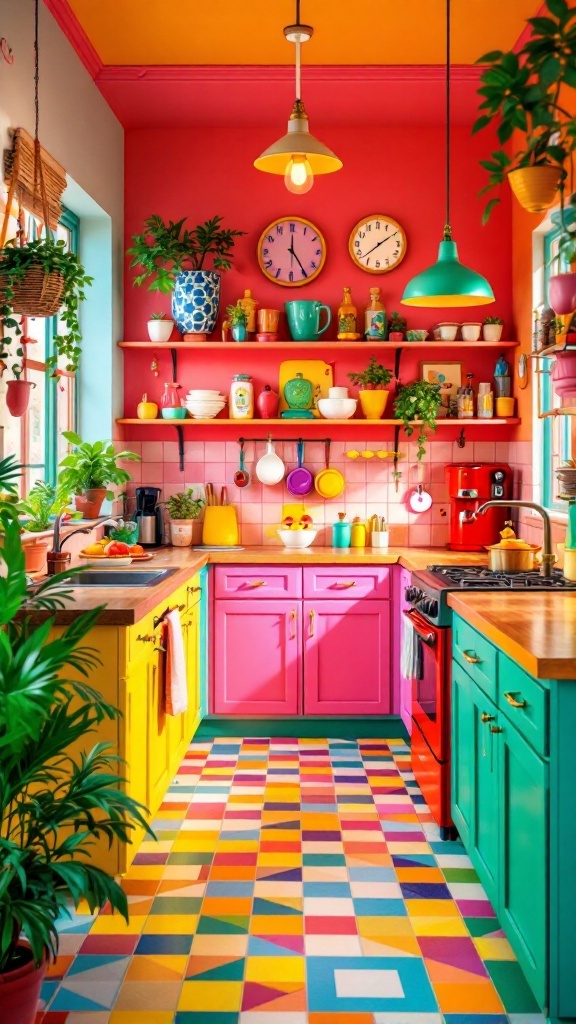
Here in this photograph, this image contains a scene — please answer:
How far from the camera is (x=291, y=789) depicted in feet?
13.4

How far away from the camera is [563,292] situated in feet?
9.30

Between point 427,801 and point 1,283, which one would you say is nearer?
point 1,283

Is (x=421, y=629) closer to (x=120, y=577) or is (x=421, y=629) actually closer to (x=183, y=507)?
(x=120, y=577)

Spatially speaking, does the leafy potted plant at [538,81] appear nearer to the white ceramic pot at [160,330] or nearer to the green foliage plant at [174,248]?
the green foliage plant at [174,248]

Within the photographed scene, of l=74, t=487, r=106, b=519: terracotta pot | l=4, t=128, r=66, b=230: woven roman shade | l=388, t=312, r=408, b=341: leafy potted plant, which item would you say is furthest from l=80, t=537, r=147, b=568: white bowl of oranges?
l=388, t=312, r=408, b=341: leafy potted plant

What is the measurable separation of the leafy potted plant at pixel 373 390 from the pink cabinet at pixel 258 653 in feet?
3.70

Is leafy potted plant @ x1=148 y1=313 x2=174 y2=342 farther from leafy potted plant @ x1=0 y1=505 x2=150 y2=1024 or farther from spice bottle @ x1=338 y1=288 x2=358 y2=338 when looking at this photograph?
leafy potted plant @ x1=0 y1=505 x2=150 y2=1024

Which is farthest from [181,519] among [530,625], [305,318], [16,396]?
[530,625]

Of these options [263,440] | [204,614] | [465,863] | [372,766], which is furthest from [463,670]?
[263,440]

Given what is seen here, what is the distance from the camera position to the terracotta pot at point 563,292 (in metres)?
2.80

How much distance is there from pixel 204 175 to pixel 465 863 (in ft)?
12.4

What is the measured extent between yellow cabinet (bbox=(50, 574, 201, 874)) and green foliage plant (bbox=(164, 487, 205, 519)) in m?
1.19

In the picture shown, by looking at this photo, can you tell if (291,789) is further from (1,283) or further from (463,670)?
(1,283)

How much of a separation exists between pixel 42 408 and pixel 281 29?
1969 millimetres
